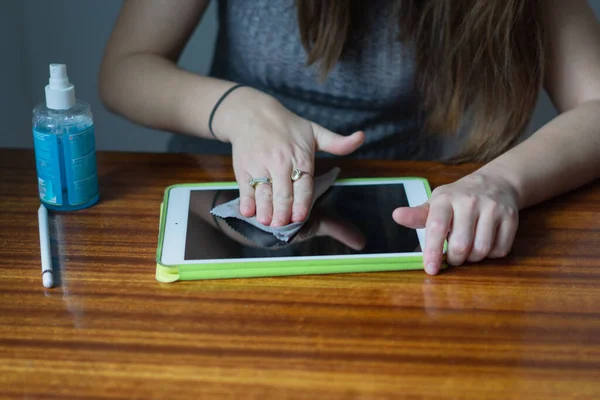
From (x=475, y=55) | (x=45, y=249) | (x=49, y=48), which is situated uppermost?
(x=475, y=55)

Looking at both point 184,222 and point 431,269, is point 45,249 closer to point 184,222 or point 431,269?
point 184,222

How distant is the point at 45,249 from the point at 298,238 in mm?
243

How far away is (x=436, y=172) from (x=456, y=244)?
21 cm

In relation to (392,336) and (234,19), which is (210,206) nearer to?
(392,336)

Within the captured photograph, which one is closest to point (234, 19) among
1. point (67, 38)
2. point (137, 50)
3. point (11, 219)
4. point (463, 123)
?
point (137, 50)

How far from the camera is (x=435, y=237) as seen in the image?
0.65m

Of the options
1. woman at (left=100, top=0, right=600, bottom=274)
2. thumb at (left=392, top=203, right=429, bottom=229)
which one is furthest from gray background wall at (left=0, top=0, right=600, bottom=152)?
thumb at (left=392, top=203, right=429, bottom=229)

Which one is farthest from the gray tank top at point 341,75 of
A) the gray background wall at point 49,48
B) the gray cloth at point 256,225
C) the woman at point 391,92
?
the gray background wall at point 49,48

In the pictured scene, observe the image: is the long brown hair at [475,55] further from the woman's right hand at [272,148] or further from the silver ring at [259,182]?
the silver ring at [259,182]

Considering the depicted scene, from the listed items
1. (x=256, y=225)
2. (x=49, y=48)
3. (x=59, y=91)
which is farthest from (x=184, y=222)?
(x=49, y=48)

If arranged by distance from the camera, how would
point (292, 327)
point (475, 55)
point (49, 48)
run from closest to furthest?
point (292, 327) → point (475, 55) → point (49, 48)

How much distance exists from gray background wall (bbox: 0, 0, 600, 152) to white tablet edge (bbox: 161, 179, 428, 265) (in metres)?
0.98

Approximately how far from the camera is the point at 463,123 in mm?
998

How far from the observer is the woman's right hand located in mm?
723
